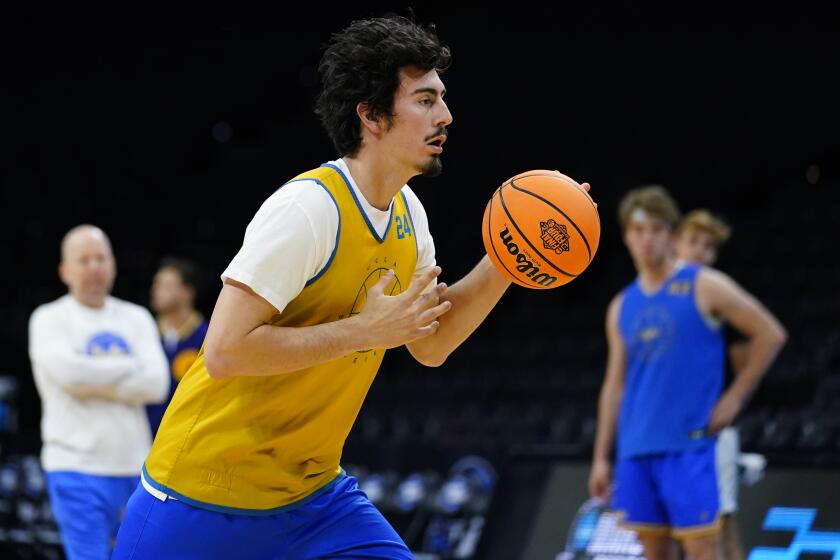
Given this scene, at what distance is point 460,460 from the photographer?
27.3 feet

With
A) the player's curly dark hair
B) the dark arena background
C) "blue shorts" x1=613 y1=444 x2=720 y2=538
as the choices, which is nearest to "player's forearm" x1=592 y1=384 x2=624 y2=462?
"blue shorts" x1=613 y1=444 x2=720 y2=538

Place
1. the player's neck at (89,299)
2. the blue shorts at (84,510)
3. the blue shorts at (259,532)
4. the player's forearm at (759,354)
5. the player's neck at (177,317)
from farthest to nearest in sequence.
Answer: the player's neck at (177,317) < the player's neck at (89,299) < the player's forearm at (759,354) < the blue shorts at (84,510) < the blue shorts at (259,532)

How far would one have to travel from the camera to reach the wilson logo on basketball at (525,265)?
3.37m

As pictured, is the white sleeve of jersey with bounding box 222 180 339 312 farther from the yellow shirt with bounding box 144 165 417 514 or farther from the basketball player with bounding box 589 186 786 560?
the basketball player with bounding box 589 186 786 560

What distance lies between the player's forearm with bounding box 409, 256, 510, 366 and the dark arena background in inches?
133

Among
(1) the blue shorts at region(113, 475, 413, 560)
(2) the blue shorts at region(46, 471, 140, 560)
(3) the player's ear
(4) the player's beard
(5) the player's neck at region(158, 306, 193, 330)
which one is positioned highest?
(3) the player's ear

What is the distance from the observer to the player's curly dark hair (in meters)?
3.30

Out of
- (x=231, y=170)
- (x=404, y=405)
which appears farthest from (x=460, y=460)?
(x=231, y=170)

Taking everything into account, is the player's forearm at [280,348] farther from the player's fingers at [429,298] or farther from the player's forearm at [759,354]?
the player's forearm at [759,354]

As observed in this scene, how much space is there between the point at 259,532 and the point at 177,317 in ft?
14.1

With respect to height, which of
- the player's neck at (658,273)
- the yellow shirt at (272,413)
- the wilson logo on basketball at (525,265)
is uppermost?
the player's neck at (658,273)

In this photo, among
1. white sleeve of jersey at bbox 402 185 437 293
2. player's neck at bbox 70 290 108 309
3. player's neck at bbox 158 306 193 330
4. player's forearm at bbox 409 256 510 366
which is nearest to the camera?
player's forearm at bbox 409 256 510 366

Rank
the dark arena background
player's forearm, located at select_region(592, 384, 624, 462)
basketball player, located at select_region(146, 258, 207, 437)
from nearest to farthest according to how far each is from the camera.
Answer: player's forearm, located at select_region(592, 384, 624, 462) < basketball player, located at select_region(146, 258, 207, 437) < the dark arena background

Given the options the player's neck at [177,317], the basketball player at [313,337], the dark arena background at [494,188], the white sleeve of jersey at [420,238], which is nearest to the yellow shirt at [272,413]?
the basketball player at [313,337]
